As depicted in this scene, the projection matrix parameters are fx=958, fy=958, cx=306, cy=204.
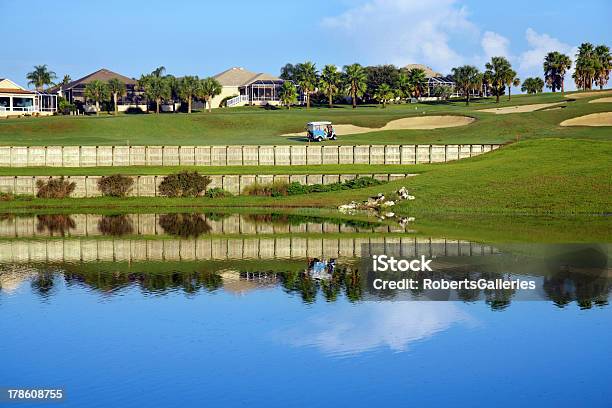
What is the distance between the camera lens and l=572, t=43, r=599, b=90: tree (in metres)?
181

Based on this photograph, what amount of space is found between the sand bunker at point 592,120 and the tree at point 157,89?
275 ft

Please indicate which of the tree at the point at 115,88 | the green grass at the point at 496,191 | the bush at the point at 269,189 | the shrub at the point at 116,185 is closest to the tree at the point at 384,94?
the tree at the point at 115,88

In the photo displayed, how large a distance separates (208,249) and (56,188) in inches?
1057

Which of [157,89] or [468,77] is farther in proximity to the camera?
[468,77]

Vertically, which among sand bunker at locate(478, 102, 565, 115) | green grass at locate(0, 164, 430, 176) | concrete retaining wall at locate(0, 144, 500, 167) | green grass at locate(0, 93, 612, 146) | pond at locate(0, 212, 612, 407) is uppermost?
sand bunker at locate(478, 102, 565, 115)

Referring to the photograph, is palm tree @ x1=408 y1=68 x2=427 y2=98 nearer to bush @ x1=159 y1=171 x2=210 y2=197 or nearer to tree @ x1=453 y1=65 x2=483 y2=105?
tree @ x1=453 y1=65 x2=483 y2=105

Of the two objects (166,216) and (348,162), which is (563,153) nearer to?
(348,162)

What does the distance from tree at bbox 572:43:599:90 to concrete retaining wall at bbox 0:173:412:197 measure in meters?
123

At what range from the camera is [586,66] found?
181500 millimetres

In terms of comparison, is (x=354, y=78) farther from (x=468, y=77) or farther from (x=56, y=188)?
(x=56, y=188)

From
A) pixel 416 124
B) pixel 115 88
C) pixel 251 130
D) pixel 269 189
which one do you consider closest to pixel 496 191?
pixel 269 189

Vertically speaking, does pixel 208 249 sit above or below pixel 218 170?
below

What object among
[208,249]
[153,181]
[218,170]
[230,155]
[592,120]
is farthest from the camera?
[592,120]

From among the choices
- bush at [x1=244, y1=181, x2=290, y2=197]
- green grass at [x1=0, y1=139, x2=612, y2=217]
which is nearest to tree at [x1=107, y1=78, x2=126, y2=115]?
green grass at [x1=0, y1=139, x2=612, y2=217]
